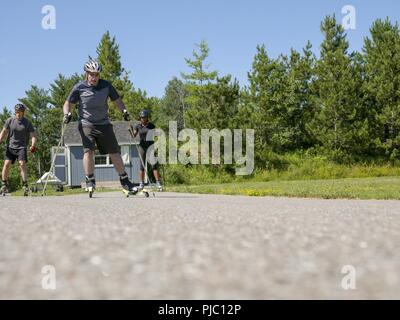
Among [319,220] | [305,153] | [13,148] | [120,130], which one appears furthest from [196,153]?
[319,220]

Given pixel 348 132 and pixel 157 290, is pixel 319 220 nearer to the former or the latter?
pixel 157 290

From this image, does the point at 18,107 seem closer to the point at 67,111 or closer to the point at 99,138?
the point at 67,111

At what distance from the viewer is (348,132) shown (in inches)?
1324

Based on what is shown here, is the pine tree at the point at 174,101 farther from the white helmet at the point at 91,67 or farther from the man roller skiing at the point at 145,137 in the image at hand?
the white helmet at the point at 91,67

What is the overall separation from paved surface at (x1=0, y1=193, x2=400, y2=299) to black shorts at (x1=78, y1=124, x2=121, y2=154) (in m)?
5.12

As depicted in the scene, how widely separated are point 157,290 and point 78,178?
30636 millimetres

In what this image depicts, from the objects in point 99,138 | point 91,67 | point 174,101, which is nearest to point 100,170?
point 99,138

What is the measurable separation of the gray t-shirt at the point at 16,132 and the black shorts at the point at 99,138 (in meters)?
3.37

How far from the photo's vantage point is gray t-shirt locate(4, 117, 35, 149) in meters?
11.5

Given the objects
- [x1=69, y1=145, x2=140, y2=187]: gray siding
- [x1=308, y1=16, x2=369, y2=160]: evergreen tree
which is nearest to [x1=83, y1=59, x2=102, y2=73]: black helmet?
[x1=69, y1=145, x2=140, y2=187]: gray siding

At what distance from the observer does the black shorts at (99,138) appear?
28.5ft

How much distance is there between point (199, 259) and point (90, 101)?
694 cm

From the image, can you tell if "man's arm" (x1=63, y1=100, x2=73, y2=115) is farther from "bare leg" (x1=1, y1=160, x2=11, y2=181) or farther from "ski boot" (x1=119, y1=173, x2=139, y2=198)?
"bare leg" (x1=1, y1=160, x2=11, y2=181)
